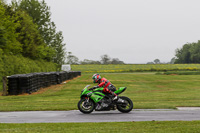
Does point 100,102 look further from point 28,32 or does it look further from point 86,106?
point 28,32

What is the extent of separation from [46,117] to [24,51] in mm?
43607

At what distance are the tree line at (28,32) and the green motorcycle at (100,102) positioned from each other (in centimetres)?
1884

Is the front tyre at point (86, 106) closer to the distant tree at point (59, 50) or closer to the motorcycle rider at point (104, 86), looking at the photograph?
the motorcycle rider at point (104, 86)

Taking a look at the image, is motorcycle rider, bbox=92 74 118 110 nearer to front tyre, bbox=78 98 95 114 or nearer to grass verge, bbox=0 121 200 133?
front tyre, bbox=78 98 95 114

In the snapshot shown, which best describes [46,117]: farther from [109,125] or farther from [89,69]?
[89,69]

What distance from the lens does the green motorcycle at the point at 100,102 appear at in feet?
41.1

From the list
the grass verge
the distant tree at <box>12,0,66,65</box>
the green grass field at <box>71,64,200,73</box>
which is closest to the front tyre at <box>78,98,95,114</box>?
the grass verge

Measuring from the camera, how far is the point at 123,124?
9.38 meters

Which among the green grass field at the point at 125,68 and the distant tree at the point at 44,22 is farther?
the green grass field at the point at 125,68

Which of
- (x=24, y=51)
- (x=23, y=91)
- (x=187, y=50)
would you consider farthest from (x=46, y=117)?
(x=187, y=50)

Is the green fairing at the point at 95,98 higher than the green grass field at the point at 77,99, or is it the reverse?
the green fairing at the point at 95,98

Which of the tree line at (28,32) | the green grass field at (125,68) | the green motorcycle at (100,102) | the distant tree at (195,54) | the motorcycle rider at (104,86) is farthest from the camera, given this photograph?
the distant tree at (195,54)

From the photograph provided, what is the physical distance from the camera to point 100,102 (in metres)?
12.6

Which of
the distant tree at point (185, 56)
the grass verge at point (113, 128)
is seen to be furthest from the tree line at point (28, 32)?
the distant tree at point (185, 56)
